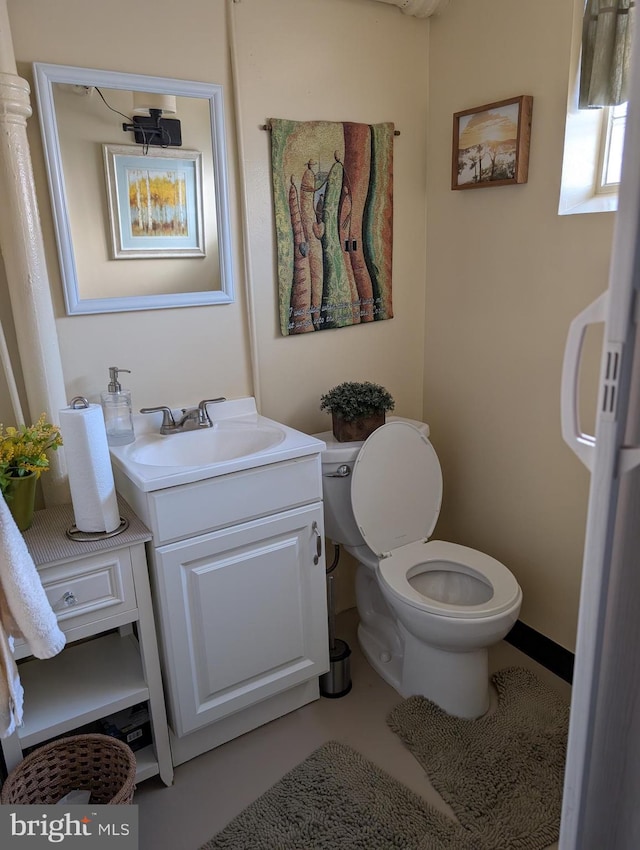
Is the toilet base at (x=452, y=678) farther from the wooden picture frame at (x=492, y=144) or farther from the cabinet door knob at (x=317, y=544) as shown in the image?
the wooden picture frame at (x=492, y=144)

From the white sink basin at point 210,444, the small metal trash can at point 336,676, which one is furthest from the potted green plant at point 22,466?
the small metal trash can at point 336,676

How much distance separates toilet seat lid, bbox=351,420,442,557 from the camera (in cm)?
195

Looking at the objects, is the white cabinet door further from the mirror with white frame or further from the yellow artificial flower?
the mirror with white frame

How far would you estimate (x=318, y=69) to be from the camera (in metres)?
1.96

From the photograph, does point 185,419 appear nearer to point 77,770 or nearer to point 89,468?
point 89,468

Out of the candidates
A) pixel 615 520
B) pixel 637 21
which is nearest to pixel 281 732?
pixel 615 520

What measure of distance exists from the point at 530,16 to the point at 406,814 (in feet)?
7.43

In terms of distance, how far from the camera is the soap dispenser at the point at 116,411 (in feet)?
5.68

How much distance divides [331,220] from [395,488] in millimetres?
955

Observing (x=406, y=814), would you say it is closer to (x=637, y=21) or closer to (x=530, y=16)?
(x=637, y=21)

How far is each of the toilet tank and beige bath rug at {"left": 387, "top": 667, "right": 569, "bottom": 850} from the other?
0.56 metres

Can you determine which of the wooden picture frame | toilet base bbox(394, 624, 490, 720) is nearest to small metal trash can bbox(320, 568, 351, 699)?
toilet base bbox(394, 624, 490, 720)

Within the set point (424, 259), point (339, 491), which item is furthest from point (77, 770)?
point (424, 259)

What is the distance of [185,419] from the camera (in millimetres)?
1884
